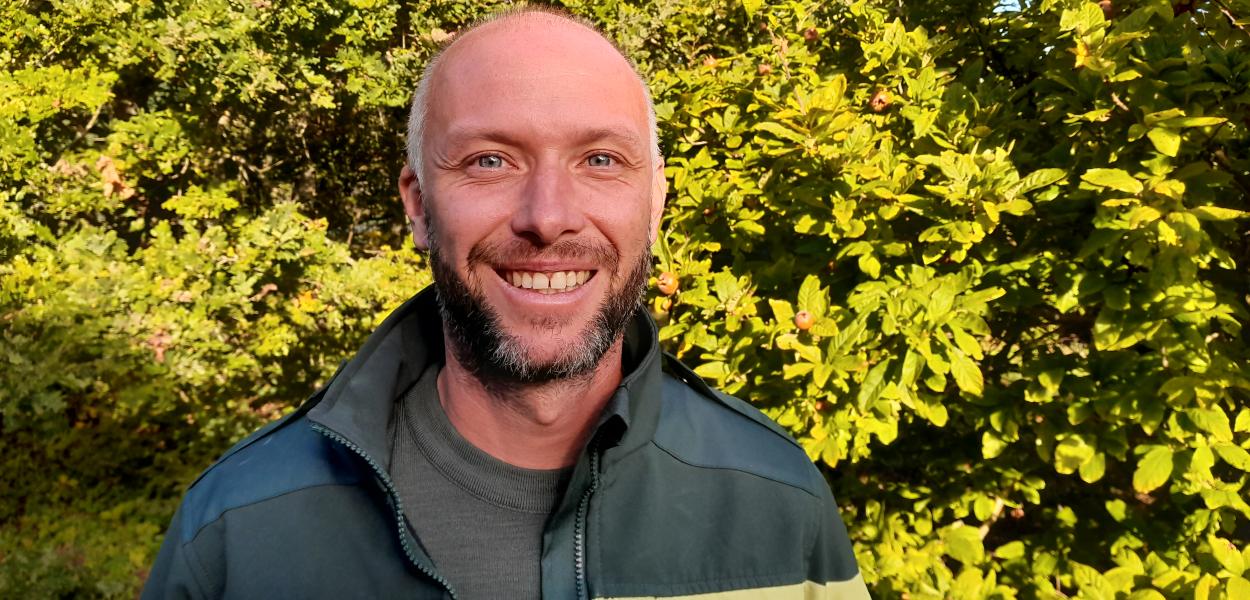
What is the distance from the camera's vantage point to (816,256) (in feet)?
11.1

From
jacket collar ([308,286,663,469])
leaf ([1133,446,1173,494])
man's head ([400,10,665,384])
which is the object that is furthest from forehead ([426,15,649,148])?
leaf ([1133,446,1173,494])

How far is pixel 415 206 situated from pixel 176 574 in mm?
901

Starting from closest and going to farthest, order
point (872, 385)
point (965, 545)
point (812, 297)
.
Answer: point (872, 385) < point (812, 297) < point (965, 545)

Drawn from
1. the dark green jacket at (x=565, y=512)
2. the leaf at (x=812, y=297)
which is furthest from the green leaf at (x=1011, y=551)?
the dark green jacket at (x=565, y=512)

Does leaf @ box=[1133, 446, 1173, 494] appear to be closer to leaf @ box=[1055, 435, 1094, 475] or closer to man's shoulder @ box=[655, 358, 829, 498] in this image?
leaf @ box=[1055, 435, 1094, 475]

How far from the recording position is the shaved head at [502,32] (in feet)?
5.79

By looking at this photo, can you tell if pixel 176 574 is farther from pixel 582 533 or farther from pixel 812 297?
pixel 812 297

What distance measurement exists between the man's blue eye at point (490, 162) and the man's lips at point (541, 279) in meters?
0.22

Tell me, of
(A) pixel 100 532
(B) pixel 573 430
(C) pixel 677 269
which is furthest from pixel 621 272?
(A) pixel 100 532

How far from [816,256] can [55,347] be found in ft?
18.1

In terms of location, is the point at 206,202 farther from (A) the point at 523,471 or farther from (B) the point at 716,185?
(A) the point at 523,471

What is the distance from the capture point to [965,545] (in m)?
3.24

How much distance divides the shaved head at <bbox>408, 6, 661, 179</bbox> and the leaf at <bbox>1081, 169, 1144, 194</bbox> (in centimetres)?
133

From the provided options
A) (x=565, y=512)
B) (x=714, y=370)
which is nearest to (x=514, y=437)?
(x=565, y=512)
